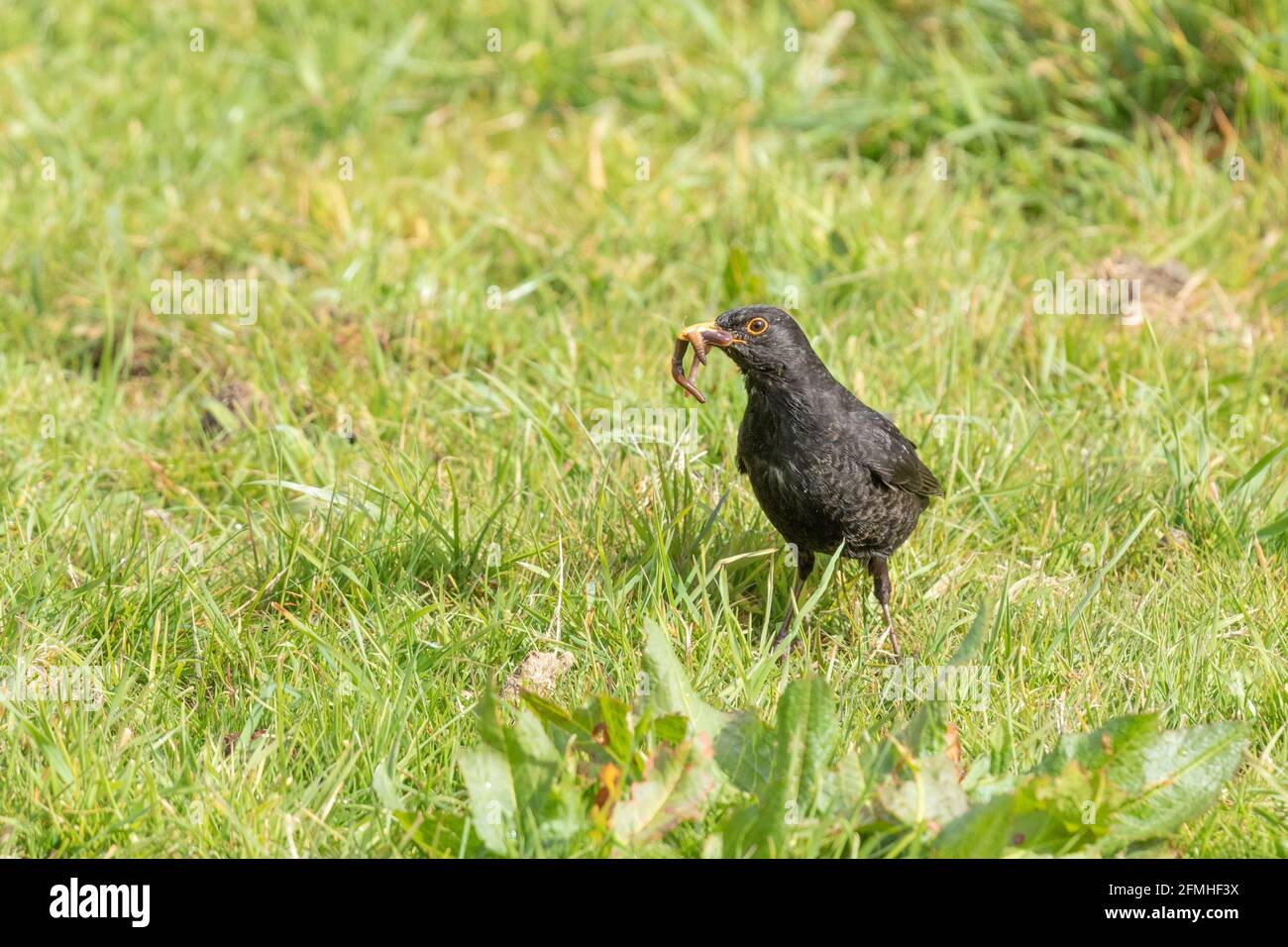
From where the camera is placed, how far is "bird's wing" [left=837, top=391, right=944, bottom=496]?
4.52 m

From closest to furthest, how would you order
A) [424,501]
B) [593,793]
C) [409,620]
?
[593,793] → [409,620] → [424,501]

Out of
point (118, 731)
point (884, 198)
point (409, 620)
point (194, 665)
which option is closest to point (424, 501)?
point (409, 620)

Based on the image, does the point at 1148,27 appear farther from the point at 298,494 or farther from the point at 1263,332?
the point at 298,494

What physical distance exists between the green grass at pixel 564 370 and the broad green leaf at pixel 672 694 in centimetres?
43

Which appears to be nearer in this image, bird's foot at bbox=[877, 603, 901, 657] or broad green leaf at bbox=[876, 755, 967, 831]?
broad green leaf at bbox=[876, 755, 967, 831]

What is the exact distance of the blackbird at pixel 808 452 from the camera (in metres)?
4.44

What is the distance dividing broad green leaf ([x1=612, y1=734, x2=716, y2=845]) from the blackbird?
1.20 m

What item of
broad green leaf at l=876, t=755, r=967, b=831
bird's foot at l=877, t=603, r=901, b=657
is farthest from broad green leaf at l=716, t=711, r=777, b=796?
bird's foot at l=877, t=603, r=901, b=657

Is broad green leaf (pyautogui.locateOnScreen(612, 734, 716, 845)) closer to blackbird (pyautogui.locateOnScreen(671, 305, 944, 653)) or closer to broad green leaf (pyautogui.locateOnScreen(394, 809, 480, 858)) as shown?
broad green leaf (pyautogui.locateOnScreen(394, 809, 480, 858))

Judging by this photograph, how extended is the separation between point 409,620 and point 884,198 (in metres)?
3.72

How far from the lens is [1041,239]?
22.6 feet

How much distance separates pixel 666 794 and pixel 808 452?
146cm

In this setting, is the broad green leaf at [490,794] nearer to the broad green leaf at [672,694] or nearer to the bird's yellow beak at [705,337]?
the broad green leaf at [672,694]

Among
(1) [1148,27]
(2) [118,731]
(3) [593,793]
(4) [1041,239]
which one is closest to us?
(3) [593,793]
